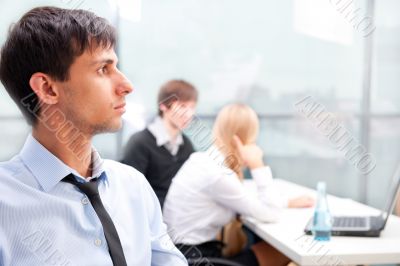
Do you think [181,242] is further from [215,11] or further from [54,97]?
[215,11]

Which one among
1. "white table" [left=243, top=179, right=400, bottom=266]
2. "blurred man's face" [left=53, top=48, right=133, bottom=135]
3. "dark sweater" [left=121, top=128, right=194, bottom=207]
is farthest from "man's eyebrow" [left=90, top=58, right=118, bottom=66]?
"dark sweater" [left=121, top=128, right=194, bottom=207]

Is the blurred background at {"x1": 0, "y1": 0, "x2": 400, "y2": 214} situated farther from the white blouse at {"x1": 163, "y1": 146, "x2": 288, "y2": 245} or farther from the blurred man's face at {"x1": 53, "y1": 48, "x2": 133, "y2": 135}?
the blurred man's face at {"x1": 53, "y1": 48, "x2": 133, "y2": 135}

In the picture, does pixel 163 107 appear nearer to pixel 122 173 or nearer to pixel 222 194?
pixel 222 194

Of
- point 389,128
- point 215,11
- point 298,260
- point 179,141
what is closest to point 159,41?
point 215,11

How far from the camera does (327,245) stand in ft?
5.70

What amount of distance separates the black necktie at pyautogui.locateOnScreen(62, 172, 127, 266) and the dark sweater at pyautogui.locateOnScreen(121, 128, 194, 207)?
5.50ft

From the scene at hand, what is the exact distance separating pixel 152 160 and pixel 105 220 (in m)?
1.75

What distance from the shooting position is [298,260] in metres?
1.65

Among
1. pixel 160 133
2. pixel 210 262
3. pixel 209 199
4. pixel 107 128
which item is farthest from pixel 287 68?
pixel 107 128

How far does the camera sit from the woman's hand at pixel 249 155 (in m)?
2.37

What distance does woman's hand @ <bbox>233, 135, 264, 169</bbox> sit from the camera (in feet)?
7.77

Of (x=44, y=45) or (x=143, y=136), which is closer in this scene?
(x=44, y=45)

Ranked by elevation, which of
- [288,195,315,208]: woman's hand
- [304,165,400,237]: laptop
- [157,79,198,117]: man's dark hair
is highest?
[157,79,198,117]: man's dark hair

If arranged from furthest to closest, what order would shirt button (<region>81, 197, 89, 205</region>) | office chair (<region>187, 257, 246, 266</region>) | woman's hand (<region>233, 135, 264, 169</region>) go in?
woman's hand (<region>233, 135, 264, 169</region>) → office chair (<region>187, 257, 246, 266</region>) → shirt button (<region>81, 197, 89, 205</region>)
